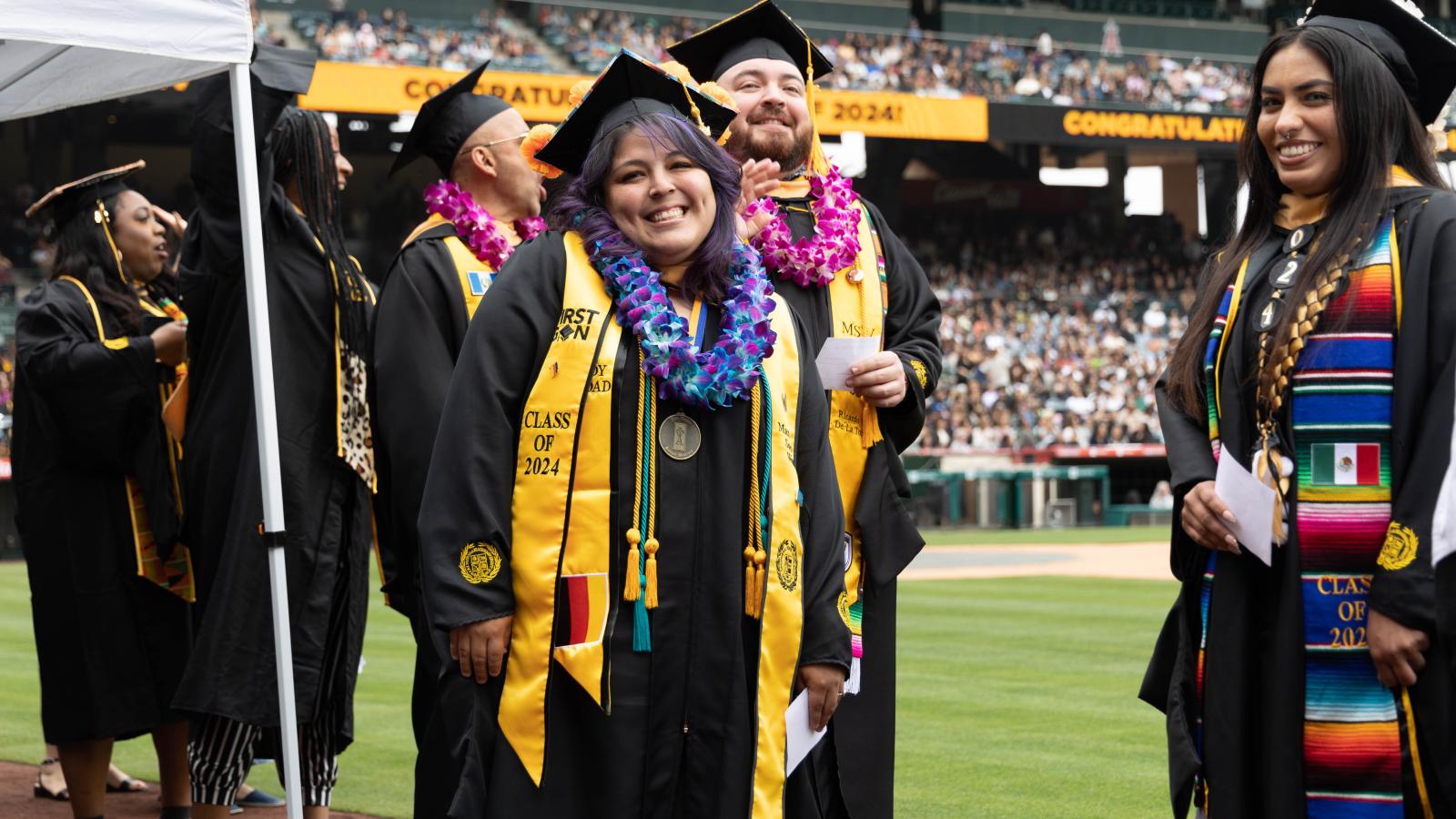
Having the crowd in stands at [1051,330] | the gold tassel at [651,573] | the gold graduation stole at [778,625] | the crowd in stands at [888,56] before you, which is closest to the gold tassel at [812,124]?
the gold graduation stole at [778,625]

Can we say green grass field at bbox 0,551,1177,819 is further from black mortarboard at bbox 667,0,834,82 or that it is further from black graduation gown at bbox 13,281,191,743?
black mortarboard at bbox 667,0,834,82

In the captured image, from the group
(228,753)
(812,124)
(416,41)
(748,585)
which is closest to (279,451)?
(228,753)

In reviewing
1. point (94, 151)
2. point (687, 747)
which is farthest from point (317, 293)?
point (94, 151)

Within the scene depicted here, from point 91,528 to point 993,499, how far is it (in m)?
22.1

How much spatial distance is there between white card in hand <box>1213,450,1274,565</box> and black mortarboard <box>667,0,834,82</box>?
1.95 meters

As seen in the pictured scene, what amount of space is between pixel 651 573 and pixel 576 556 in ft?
0.54

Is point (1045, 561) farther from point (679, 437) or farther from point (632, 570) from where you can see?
point (632, 570)

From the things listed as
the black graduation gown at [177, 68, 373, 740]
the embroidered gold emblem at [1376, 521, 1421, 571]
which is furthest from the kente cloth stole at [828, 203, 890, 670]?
the black graduation gown at [177, 68, 373, 740]

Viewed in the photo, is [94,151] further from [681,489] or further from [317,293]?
[681,489]

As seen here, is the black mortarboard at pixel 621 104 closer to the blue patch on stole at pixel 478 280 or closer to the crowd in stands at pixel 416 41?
the blue patch on stole at pixel 478 280

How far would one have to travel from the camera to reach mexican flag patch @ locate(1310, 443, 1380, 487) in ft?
12.5

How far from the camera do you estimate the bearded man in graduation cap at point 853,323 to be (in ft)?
15.5

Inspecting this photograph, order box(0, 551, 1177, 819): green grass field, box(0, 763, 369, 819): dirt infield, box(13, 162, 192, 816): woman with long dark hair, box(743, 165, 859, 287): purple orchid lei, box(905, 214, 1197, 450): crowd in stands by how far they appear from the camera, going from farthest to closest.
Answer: box(905, 214, 1197, 450): crowd in stands
box(0, 551, 1177, 819): green grass field
box(0, 763, 369, 819): dirt infield
box(13, 162, 192, 816): woman with long dark hair
box(743, 165, 859, 287): purple orchid lei

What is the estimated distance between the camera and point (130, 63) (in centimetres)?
547
